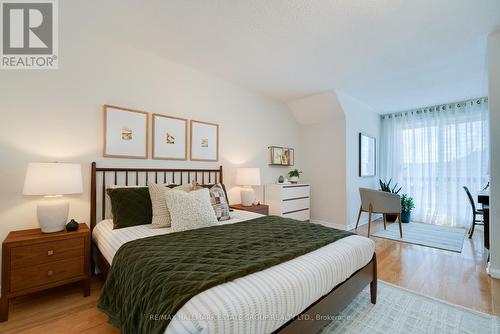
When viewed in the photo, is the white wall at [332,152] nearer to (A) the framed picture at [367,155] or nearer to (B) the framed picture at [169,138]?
(A) the framed picture at [367,155]

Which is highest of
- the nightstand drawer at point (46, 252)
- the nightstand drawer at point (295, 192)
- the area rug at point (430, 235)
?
the nightstand drawer at point (295, 192)

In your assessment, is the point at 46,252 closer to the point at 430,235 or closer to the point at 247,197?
the point at 247,197

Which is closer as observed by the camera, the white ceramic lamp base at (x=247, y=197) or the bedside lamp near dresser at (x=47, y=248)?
the bedside lamp near dresser at (x=47, y=248)

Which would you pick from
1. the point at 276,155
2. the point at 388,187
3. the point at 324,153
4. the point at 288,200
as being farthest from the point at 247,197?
the point at 388,187

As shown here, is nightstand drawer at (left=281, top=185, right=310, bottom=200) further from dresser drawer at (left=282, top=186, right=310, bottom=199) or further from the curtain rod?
the curtain rod

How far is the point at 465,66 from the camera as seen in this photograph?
9.51 ft

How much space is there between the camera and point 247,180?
325cm

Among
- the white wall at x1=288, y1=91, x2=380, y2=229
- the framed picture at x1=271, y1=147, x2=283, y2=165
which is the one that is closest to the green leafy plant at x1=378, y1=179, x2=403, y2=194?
the white wall at x1=288, y1=91, x2=380, y2=229

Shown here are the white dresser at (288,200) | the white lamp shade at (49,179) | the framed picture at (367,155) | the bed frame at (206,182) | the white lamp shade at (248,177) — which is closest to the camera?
the bed frame at (206,182)

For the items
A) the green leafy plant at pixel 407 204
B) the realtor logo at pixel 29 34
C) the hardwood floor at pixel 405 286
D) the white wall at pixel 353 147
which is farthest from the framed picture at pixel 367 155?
the realtor logo at pixel 29 34

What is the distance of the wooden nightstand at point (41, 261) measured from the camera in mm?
1615

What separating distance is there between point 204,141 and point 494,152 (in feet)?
10.6

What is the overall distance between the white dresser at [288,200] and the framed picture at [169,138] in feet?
5.22

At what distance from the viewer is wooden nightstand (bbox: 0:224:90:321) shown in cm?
162
